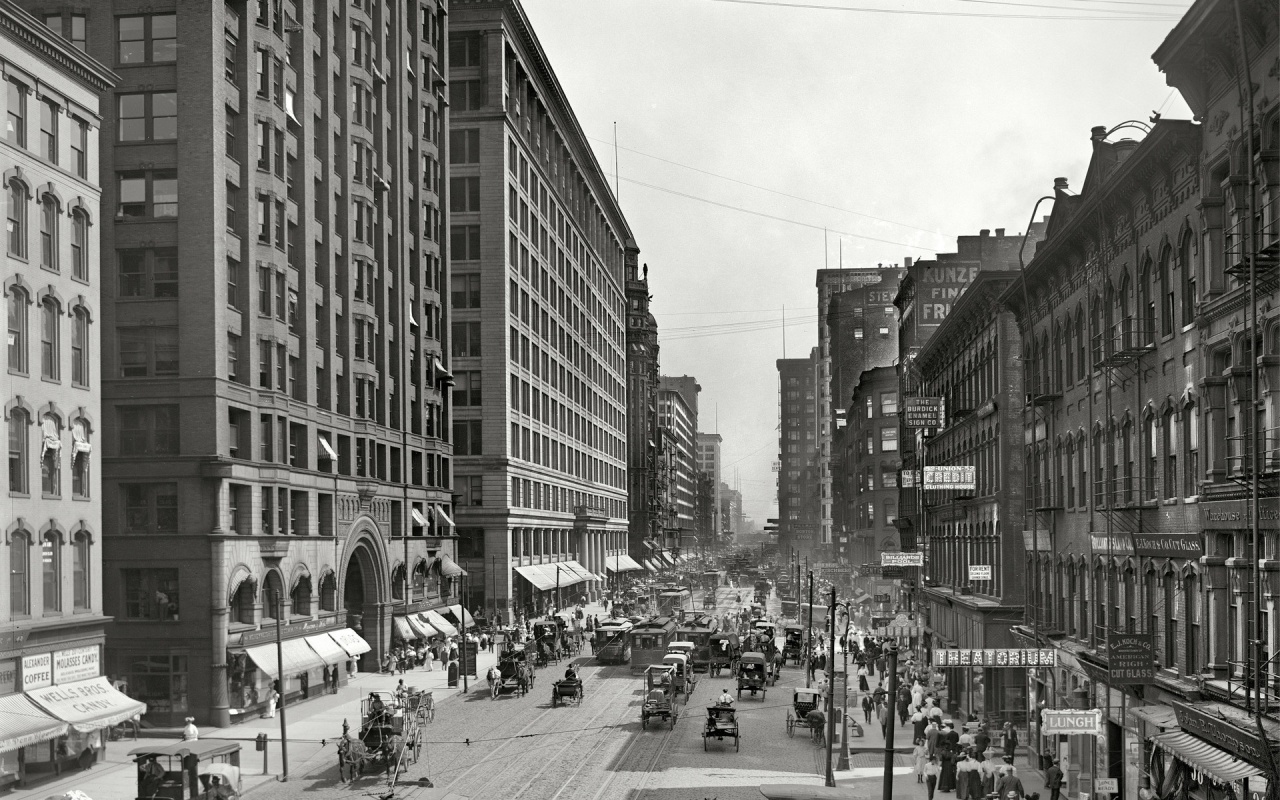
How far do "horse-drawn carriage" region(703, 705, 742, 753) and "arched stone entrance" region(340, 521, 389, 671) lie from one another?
29.7 meters

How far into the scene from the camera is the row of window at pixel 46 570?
3934cm

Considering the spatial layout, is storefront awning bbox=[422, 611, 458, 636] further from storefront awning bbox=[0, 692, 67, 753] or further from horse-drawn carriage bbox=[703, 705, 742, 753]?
storefront awning bbox=[0, 692, 67, 753]

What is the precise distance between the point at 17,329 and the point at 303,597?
22388mm

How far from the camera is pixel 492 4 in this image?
9869cm

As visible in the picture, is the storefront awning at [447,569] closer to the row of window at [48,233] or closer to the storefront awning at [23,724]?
the row of window at [48,233]

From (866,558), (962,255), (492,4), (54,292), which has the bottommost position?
(866,558)

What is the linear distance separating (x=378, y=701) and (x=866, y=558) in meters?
99.5

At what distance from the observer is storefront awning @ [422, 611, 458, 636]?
251 ft

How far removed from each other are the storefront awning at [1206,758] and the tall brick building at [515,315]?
225 ft

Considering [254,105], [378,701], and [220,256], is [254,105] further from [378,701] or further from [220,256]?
[378,701]

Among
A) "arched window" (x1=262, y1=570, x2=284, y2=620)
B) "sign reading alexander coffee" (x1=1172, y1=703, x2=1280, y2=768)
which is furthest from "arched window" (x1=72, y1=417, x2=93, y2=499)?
"sign reading alexander coffee" (x1=1172, y1=703, x2=1280, y2=768)

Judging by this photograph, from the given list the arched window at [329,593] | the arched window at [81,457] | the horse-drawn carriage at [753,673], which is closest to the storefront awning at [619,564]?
the arched window at [329,593]

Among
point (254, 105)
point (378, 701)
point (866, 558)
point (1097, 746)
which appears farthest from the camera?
point (866, 558)

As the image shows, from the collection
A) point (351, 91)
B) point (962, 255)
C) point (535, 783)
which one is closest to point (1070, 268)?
point (535, 783)
